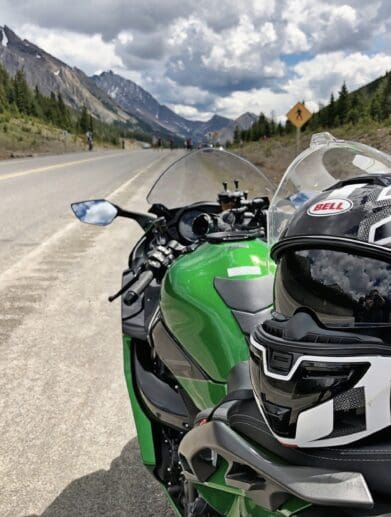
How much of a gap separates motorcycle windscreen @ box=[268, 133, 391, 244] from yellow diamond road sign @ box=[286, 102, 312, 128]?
34.2 feet

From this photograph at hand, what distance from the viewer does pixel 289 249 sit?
1.06 metres

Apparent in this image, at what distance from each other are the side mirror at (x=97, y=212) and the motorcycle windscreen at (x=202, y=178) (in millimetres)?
443

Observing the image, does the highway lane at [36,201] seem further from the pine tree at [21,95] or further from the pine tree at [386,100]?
the pine tree at [21,95]

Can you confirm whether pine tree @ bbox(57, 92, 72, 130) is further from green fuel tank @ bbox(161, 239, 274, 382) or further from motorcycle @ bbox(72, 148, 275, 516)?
green fuel tank @ bbox(161, 239, 274, 382)

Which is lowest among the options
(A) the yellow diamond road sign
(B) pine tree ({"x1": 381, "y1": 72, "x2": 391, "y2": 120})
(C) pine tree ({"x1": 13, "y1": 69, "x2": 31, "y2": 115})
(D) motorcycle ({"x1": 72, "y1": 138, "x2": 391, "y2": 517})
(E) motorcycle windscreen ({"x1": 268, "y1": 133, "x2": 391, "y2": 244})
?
(D) motorcycle ({"x1": 72, "y1": 138, "x2": 391, "y2": 517})

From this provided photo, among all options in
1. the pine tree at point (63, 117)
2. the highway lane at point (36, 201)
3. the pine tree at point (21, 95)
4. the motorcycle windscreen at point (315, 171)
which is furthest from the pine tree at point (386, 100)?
the pine tree at point (63, 117)

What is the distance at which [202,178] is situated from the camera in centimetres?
287

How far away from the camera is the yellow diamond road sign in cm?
1178

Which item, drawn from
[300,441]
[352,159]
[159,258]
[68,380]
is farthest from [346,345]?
[68,380]

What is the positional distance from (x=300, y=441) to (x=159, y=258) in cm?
127

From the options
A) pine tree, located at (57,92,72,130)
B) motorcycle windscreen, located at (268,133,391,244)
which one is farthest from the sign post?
pine tree, located at (57,92,72,130)

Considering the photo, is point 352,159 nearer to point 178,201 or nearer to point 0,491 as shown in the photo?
point 178,201

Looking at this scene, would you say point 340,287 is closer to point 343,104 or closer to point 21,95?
point 343,104

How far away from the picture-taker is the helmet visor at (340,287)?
0.93m
